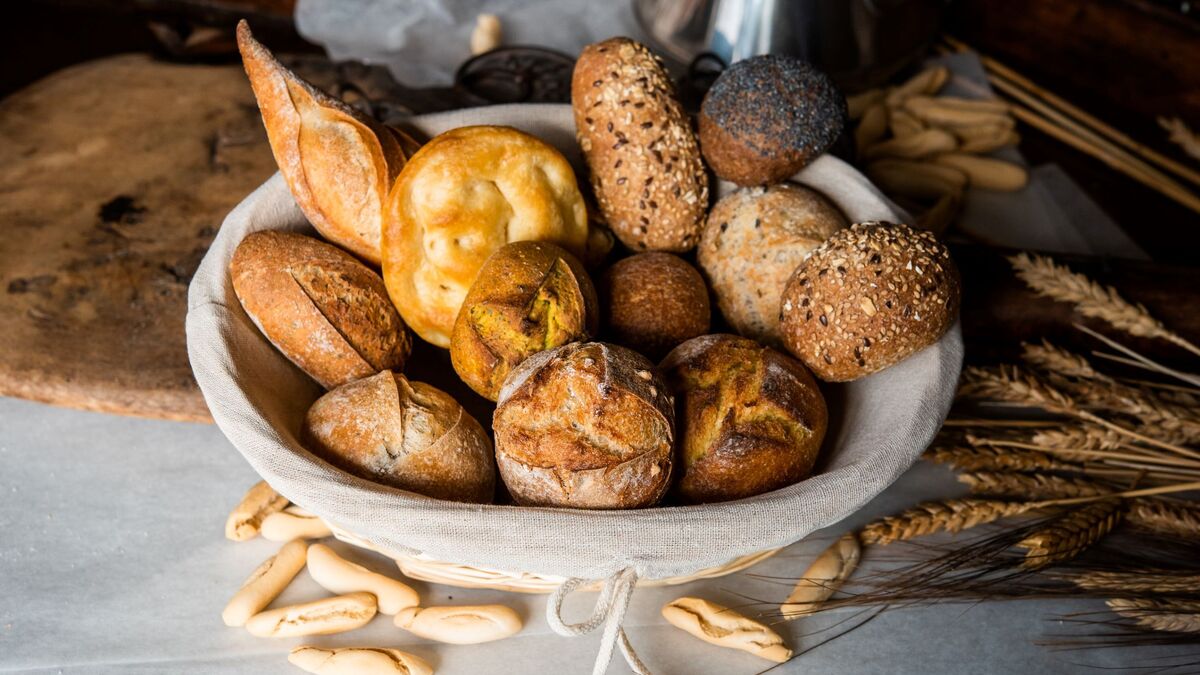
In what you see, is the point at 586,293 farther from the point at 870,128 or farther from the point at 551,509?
the point at 870,128

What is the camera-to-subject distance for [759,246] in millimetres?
1124

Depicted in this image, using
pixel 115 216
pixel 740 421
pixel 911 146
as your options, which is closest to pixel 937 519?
pixel 740 421

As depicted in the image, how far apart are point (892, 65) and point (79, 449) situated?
1632 millimetres

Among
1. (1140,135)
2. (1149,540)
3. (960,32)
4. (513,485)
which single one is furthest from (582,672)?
(960,32)

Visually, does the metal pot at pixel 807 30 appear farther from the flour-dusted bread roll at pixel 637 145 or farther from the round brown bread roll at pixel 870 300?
the round brown bread roll at pixel 870 300

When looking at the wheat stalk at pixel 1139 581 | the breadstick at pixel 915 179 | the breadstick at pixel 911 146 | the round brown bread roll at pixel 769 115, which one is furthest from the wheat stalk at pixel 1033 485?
the breadstick at pixel 911 146

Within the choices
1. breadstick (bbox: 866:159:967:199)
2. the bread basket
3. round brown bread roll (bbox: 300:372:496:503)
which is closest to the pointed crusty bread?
the bread basket

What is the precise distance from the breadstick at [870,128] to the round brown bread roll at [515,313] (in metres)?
1.04

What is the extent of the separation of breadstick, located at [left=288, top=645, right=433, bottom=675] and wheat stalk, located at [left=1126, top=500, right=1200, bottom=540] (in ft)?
2.86

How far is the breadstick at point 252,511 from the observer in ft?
3.73

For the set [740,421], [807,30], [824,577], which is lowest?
[824,577]

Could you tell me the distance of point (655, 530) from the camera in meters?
0.81

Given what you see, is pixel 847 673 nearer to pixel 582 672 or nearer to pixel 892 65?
pixel 582 672

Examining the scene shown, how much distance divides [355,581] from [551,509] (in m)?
0.37
